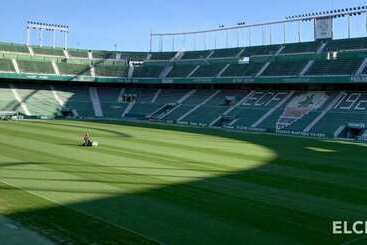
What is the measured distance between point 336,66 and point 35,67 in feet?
164

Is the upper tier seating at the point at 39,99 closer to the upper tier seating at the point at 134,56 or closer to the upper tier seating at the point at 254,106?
the upper tier seating at the point at 134,56

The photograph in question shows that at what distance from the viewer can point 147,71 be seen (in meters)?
94.1

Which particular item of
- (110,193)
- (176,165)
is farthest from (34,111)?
(110,193)

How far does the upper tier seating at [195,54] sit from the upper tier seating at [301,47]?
1606 cm

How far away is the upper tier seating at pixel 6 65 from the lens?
277 feet

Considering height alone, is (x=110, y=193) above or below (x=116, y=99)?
below

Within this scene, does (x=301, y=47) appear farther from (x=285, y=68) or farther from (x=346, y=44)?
(x=346, y=44)

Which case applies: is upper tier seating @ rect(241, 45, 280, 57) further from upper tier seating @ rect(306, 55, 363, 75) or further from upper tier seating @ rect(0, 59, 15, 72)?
upper tier seating @ rect(0, 59, 15, 72)

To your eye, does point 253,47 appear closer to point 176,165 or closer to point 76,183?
point 176,165

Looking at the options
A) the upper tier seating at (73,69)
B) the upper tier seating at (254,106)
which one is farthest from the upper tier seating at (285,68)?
the upper tier seating at (73,69)

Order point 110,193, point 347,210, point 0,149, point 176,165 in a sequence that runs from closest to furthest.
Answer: point 347,210 → point 110,193 → point 176,165 → point 0,149

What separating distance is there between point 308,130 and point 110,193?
144 feet

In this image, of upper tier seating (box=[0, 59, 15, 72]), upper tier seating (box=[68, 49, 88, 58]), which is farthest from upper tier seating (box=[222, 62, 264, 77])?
upper tier seating (box=[0, 59, 15, 72])

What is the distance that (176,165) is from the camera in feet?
90.8
